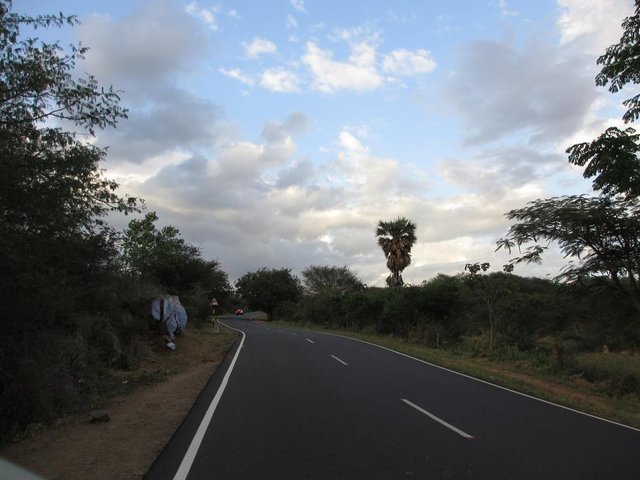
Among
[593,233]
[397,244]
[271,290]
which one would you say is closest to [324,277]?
[271,290]

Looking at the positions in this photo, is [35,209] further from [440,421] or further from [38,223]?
[440,421]

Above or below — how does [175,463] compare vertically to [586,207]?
below

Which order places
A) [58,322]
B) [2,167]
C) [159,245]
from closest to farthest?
[2,167] < [58,322] < [159,245]

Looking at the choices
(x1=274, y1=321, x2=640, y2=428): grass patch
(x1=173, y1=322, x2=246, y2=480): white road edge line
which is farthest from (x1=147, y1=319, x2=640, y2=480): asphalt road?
(x1=274, y1=321, x2=640, y2=428): grass patch

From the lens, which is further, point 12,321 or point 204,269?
point 204,269

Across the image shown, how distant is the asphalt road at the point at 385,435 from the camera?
6.51 metres

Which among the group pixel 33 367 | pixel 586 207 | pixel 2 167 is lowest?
pixel 33 367

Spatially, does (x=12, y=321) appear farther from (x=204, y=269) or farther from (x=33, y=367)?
(x=204, y=269)

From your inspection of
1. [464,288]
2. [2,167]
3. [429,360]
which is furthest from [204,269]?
[2,167]

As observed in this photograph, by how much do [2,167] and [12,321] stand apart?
3.29 meters

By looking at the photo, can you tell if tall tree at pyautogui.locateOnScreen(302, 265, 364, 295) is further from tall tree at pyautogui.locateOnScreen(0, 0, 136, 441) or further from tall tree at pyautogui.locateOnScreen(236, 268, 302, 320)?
tall tree at pyautogui.locateOnScreen(0, 0, 136, 441)

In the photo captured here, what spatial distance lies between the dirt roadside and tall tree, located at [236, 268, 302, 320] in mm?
78554

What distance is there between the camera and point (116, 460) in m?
6.83

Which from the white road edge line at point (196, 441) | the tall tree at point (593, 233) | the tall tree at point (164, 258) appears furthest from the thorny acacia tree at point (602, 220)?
the tall tree at point (164, 258)
